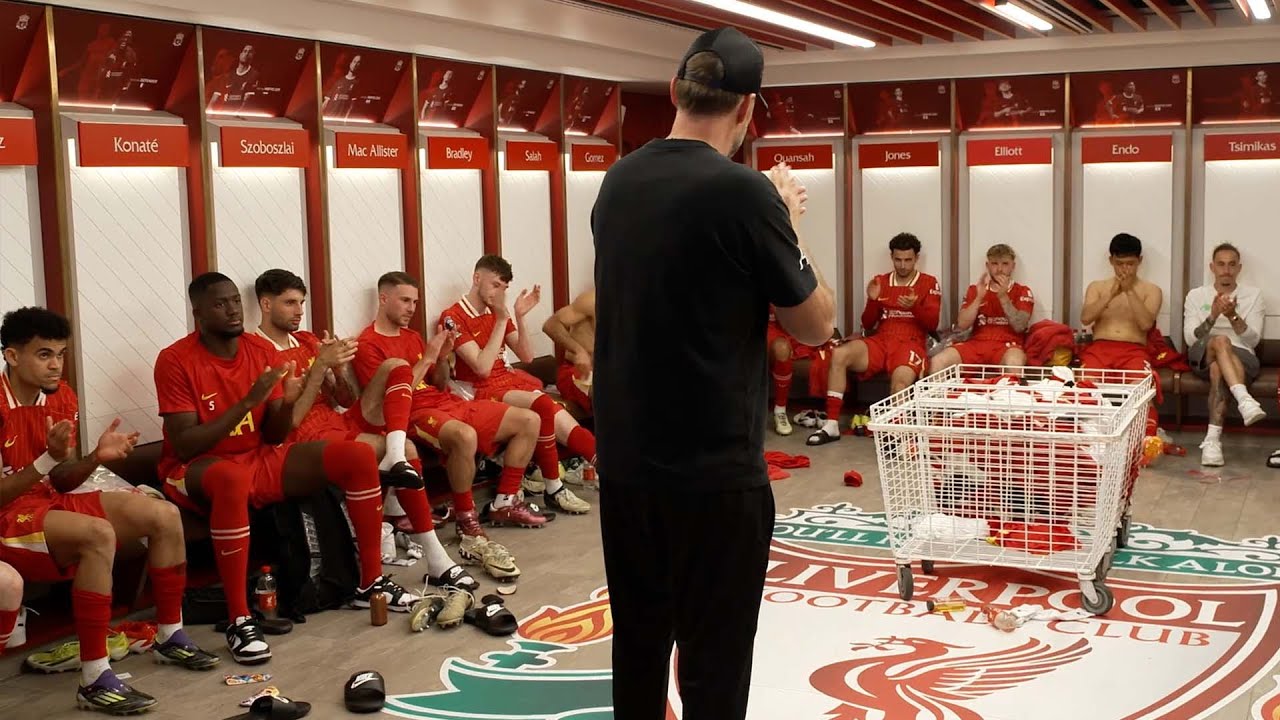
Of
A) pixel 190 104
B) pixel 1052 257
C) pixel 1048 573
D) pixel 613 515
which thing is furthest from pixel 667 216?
pixel 1052 257

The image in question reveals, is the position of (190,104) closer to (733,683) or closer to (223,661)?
(223,661)

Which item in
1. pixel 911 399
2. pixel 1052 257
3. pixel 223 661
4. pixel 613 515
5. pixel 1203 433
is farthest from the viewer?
pixel 1052 257

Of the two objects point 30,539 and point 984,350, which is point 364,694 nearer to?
point 30,539

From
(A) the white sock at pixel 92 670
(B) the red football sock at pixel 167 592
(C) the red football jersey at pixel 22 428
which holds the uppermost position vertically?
(C) the red football jersey at pixel 22 428

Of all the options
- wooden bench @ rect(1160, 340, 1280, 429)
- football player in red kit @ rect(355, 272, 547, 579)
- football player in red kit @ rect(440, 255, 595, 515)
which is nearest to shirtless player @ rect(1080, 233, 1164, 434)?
wooden bench @ rect(1160, 340, 1280, 429)

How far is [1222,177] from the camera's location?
9.21 m

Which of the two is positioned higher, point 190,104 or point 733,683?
point 190,104

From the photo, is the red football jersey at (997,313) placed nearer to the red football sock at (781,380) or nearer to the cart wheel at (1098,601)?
the red football sock at (781,380)

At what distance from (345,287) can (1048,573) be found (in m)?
3.96

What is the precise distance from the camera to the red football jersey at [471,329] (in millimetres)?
7211

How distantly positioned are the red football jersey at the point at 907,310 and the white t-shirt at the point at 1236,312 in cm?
169

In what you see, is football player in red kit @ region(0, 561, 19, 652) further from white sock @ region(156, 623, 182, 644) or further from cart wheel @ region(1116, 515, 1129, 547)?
cart wheel @ region(1116, 515, 1129, 547)

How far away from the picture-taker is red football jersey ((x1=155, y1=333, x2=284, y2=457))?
507cm

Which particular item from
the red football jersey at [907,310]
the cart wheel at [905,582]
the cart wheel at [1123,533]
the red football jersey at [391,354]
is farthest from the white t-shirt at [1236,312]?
the red football jersey at [391,354]
